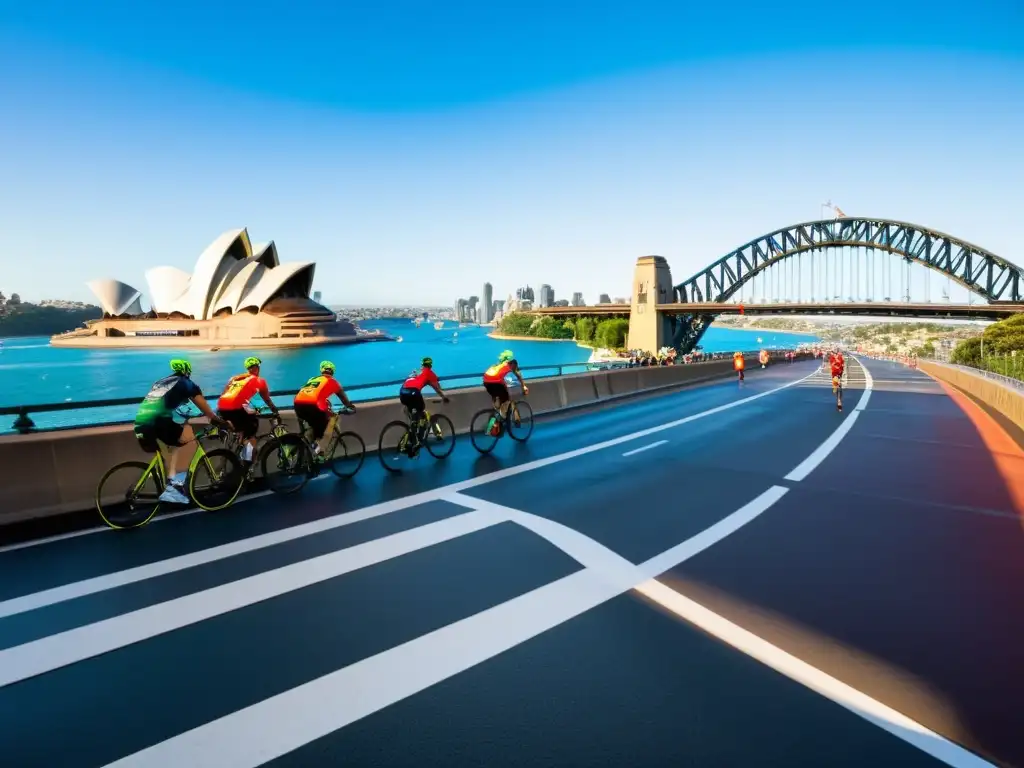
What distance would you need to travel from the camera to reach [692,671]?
3.98 meters

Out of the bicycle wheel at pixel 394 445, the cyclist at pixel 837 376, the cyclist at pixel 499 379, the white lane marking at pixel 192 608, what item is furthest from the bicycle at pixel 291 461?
the cyclist at pixel 837 376

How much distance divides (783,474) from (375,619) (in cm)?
746

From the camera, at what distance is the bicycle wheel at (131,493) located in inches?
281

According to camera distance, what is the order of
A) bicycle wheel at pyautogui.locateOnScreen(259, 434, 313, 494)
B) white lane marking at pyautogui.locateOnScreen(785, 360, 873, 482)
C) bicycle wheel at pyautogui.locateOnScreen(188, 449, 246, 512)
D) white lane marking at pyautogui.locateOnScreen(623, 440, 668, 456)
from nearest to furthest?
bicycle wheel at pyautogui.locateOnScreen(188, 449, 246, 512) < bicycle wheel at pyautogui.locateOnScreen(259, 434, 313, 494) < white lane marking at pyautogui.locateOnScreen(785, 360, 873, 482) < white lane marking at pyautogui.locateOnScreen(623, 440, 668, 456)

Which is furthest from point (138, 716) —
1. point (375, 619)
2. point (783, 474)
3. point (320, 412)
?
point (783, 474)

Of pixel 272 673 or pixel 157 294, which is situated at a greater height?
pixel 157 294

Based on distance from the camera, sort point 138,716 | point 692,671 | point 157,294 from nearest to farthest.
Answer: point 138,716
point 692,671
point 157,294

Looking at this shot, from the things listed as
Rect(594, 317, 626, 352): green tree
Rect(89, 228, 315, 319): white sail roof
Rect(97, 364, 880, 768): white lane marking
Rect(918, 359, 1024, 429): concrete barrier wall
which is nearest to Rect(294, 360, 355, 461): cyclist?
Rect(97, 364, 880, 768): white lane marking

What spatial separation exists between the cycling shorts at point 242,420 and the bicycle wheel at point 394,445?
2.30 metres

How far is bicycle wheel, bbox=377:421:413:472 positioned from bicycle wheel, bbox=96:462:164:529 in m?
3.70

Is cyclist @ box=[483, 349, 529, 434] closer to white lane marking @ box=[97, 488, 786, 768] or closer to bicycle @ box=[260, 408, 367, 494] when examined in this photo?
bicycle @ box=[260, 408, 367, 494]

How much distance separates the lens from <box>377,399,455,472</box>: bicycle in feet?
35.3

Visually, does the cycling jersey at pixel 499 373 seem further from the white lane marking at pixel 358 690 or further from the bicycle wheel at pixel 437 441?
the white lane marking at pixel 358 690

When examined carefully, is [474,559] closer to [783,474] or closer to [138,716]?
[138,716]
